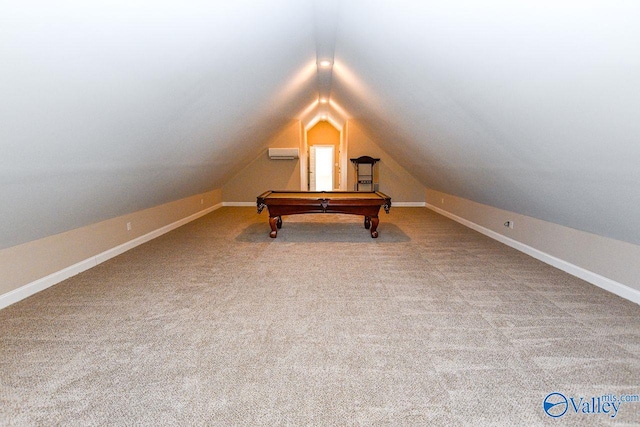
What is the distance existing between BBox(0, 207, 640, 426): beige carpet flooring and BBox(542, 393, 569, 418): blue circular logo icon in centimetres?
3

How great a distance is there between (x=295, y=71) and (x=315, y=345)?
3.59 metres

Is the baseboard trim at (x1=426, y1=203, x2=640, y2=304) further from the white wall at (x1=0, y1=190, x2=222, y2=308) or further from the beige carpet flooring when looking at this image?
the white wall at (x1=0, y1=190, x2=222, y2=308)

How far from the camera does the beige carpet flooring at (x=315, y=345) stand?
5.32ft

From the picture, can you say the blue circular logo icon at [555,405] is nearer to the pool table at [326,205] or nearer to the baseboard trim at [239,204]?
the pool table at [326,205]

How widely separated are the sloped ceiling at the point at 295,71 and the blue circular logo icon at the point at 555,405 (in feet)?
4.30

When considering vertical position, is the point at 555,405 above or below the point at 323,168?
below

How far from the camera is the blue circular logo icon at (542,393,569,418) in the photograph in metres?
1.59

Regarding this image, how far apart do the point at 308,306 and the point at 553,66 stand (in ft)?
7.12

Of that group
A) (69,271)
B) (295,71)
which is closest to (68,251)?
(69,271)

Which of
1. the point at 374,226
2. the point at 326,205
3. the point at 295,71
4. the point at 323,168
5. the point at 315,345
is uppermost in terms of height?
the point at 295,71

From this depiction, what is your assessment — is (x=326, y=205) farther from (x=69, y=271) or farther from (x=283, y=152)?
(x=283, y=152)

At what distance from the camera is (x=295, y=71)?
4.55 m

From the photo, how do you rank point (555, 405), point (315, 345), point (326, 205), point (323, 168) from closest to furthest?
point (555, 405)
point (315, 345)
point (326, 205)
point (323, 168)

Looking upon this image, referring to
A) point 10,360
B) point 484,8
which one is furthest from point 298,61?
point 10,360
